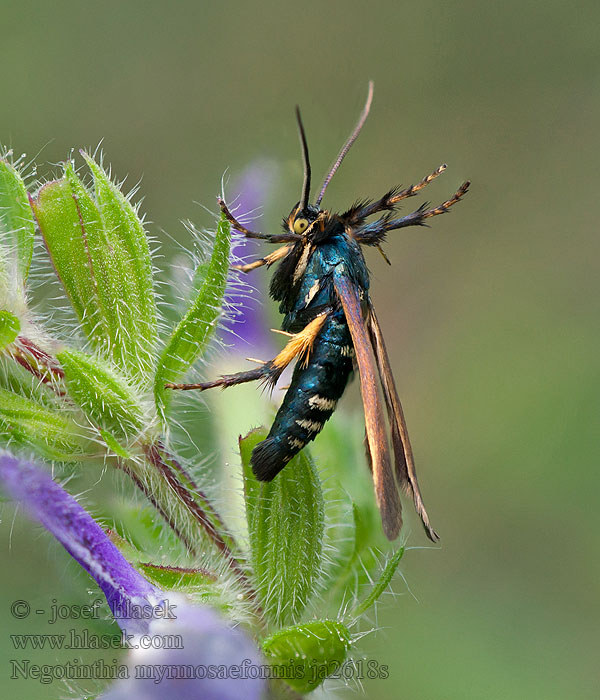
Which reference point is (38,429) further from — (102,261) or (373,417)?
(373,417)

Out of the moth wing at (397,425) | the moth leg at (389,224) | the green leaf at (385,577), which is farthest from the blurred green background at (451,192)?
the green leaf at (385,577)

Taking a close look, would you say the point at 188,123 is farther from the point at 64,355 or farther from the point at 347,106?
the point at 64,355

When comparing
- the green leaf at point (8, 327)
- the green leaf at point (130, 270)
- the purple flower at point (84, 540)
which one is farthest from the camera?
the green leaf at point (130, 270)

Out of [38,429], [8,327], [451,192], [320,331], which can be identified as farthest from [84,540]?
[451,192]

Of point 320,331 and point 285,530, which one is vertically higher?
point 320,331

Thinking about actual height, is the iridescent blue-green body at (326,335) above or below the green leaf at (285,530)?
above

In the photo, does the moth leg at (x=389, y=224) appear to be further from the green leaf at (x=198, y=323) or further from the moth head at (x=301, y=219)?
the green leaf at (x=198, y=323)

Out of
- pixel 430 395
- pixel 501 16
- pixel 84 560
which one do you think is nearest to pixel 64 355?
pixel 84 560
